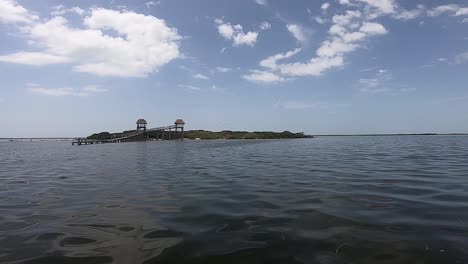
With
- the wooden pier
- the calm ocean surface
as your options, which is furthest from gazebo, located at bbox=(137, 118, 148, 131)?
the calm ocean surface

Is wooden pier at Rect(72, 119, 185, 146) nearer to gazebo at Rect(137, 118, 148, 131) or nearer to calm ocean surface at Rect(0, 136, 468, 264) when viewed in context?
gazebo at Rect(137, 118, 148, 131)

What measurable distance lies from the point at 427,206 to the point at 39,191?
1362 cm

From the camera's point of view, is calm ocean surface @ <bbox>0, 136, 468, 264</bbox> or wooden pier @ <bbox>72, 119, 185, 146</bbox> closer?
calm ocean surface @ <bbox>0, 136, 468, 264</bbox>

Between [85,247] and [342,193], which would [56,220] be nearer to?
[85,247]

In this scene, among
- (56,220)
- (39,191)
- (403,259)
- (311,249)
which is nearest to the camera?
(403,259)

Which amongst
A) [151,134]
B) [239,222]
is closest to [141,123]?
[151,134]

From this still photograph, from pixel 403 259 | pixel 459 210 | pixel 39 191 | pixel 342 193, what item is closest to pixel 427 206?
pixel 459 210

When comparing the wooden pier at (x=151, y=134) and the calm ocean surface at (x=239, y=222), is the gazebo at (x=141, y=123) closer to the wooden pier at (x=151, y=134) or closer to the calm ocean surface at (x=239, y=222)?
the wooden pier at (x=151, y=134)

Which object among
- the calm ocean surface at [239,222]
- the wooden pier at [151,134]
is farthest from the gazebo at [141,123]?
the calm ocean surface at [239,222]

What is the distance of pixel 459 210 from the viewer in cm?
878

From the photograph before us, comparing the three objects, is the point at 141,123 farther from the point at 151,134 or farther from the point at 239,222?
the point at 239,222

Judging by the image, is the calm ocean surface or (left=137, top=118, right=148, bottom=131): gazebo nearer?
the calm ocean surface

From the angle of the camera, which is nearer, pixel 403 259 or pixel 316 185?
pixel 403 259

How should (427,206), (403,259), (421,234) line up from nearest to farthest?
(403,259) → (421,234) → (427,206)
